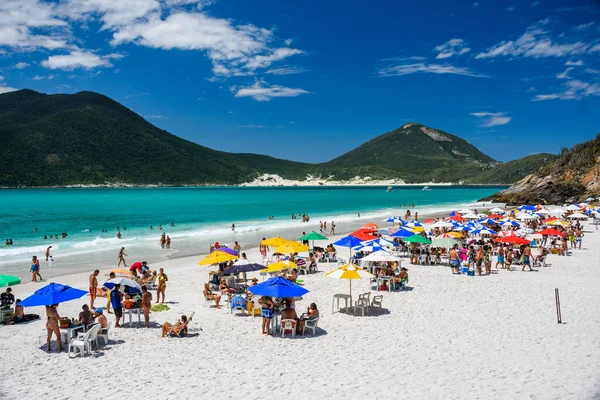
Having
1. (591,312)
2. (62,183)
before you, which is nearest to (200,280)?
(591,312)

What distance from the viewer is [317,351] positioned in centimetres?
981

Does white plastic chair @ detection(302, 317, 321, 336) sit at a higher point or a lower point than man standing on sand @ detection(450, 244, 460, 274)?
lower

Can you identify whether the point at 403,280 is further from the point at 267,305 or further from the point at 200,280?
the point at 200,280

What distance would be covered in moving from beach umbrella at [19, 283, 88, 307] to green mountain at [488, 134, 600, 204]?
2542 inches

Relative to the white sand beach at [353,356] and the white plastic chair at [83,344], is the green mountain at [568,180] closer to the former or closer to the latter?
the white sand beach at [353,356]

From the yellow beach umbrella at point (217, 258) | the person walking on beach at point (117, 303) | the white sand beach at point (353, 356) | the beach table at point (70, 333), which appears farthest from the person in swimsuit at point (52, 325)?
the yellow beach umbrella at point (217, 258)

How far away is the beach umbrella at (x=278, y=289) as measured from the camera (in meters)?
10.9

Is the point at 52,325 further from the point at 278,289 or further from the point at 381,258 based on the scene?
the point at 381,258

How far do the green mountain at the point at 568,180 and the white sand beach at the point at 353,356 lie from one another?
56393 millimetres

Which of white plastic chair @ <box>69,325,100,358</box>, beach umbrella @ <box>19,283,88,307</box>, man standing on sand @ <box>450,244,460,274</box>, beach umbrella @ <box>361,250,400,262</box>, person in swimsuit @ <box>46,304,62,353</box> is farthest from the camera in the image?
man standing on sand @ <box>450,244,460,274</box>

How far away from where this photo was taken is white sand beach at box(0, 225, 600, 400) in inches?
304

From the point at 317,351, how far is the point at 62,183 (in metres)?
183

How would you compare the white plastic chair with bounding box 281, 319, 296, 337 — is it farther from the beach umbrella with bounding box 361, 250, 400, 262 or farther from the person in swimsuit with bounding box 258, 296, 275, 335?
the beach umbrella with bounding box 361, 250, 400, 262

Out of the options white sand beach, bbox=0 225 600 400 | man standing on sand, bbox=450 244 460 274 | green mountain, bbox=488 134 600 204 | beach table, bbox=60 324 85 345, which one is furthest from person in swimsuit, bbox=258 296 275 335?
Answer: green mountain, bbox=488 134 600 204
